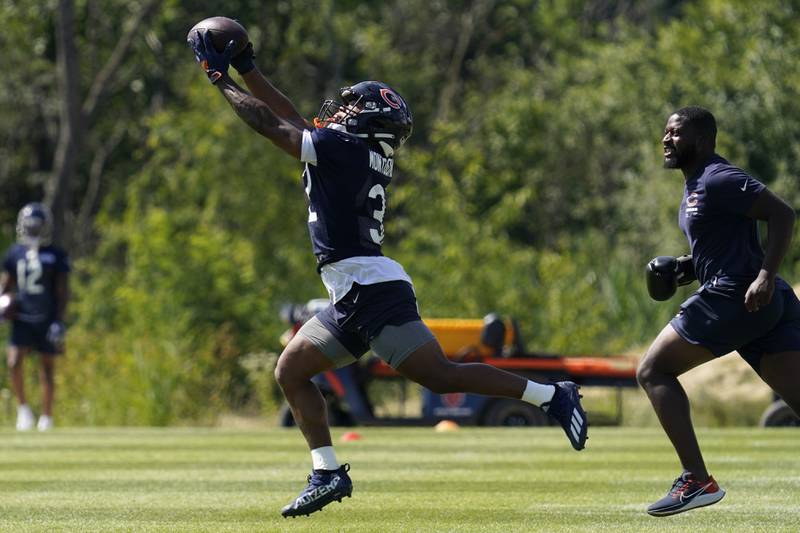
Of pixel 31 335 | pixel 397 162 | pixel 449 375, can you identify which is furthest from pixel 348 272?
pixel 397 162

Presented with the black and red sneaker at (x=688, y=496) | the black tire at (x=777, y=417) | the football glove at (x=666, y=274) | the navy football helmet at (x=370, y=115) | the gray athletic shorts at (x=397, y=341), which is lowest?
the black tire at (x=777, y=417)

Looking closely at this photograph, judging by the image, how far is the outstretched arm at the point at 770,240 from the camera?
6.91 m

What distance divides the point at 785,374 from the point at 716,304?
442 millimetres

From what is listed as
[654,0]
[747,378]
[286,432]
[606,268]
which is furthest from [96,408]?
[654,0]

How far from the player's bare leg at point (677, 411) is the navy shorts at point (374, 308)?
1.13 m

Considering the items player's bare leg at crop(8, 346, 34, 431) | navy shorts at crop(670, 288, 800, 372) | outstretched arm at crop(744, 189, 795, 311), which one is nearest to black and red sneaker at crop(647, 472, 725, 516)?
navy shorts at crop(670, 288, 800, 372)

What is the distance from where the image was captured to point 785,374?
23.4 ft

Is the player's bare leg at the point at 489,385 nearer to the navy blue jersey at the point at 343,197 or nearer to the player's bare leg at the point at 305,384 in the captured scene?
the player's bare leg at the point at 305,384

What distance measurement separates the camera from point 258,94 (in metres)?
7.31

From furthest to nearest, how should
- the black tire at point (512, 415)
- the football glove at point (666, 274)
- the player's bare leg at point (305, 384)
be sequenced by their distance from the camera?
the black tire at point (512, 415)
the football glove at point (666, 274)
the player's bare leg at point (305, 384)

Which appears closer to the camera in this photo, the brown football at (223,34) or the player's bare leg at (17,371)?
the brown football at (223,34)

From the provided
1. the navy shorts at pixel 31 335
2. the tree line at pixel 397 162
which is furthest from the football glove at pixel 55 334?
the tree line at pixel 397 162

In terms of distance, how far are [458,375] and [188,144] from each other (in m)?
19.6

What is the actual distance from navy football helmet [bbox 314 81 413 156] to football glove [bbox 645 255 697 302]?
4.52 ft
